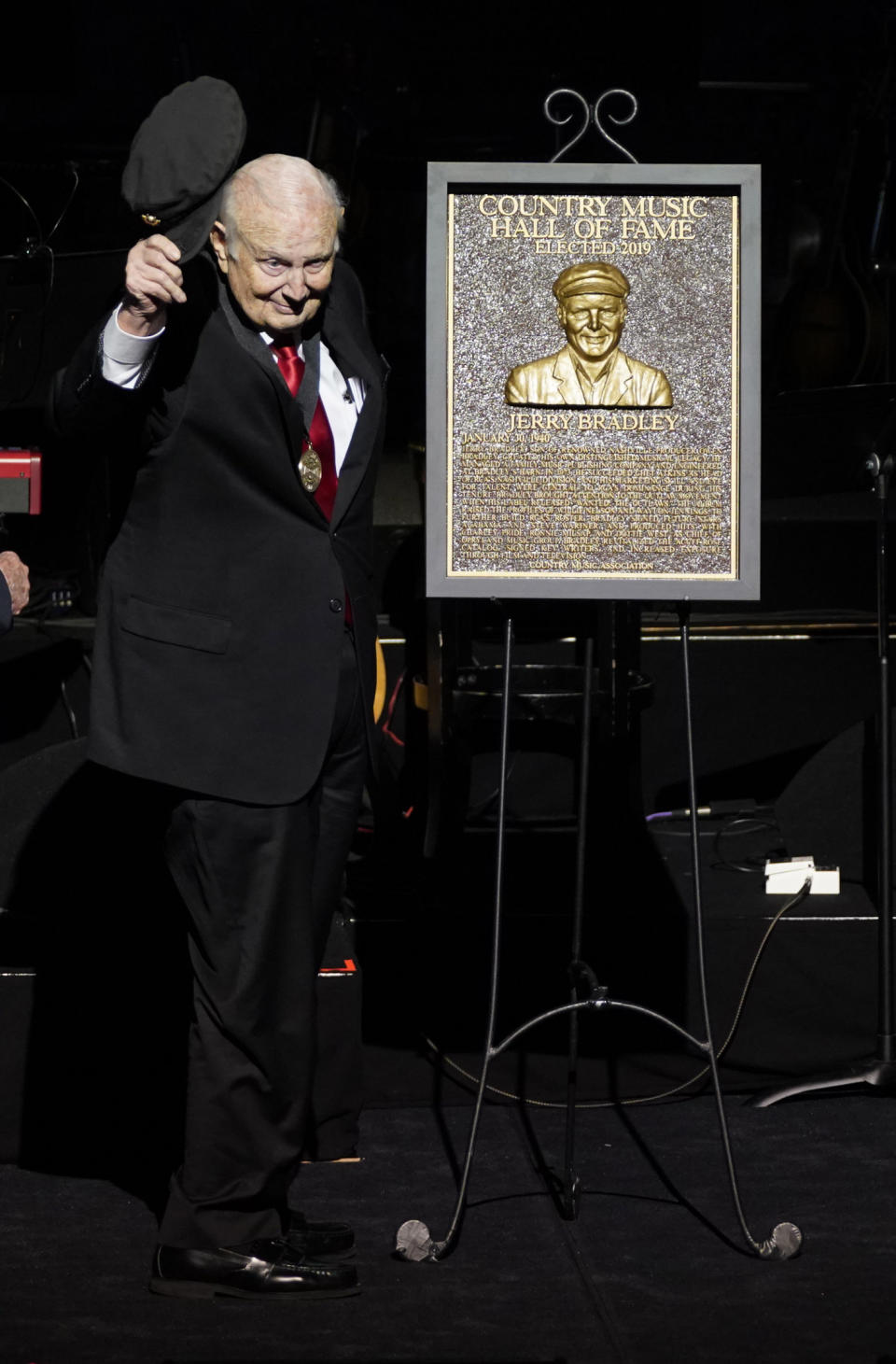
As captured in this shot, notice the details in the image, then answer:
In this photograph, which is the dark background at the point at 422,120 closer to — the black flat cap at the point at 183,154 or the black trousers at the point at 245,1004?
the black trousers at the point at 245,1004

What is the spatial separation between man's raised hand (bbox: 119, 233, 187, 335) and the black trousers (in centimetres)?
61

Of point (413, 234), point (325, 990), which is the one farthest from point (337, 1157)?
point (413, 234)

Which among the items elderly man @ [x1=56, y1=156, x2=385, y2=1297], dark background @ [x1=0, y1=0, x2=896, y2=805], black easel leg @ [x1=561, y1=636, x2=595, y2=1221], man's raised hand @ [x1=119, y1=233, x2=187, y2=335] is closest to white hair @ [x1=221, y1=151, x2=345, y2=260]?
elderly man @ [x1=56, y1=156, x2=385, y2=1297]

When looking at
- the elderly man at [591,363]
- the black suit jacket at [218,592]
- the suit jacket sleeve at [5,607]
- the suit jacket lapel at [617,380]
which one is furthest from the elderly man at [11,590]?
the suit jacket lapel at [617,380]

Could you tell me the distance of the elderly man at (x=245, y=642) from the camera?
2688 mm

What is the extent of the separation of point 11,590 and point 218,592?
466 mm

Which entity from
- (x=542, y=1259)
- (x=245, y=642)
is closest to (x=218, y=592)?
(x=245, y=642)

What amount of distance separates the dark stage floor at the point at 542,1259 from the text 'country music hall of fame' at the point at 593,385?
106 cm

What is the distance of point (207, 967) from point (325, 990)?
0.63 metres

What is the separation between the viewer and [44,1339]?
8.75 ft

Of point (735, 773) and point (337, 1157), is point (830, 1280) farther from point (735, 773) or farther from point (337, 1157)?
point (735, 773)

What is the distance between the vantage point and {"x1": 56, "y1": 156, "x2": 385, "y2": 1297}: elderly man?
8.82 ft

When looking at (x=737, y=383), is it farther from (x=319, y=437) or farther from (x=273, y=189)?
(x=273, y=189)

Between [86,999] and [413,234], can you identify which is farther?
[413,234]
